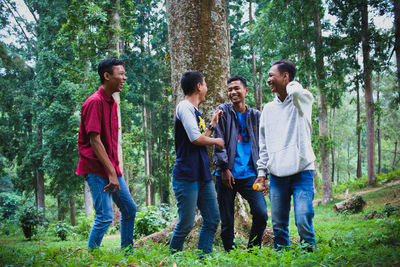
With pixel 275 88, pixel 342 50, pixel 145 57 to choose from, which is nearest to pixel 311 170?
pixel 275 88

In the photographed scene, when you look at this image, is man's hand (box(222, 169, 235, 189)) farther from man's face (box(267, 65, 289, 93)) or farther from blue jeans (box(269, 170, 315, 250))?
man's face (box(267, 65, 289, 93))

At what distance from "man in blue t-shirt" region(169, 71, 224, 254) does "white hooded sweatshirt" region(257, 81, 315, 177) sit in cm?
63

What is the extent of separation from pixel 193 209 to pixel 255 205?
0.88 m

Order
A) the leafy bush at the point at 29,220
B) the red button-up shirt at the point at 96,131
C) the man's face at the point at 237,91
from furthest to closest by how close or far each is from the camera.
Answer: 1. the leafy bush at the point at 29,220
2. the man's face at the point at 237,91
3. the red button-up shirt at the point at 96,131

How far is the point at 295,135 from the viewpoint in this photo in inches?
136

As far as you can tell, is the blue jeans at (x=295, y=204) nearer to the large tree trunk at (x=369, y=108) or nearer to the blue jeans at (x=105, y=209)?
the blue jeans at (x=105, y=209)

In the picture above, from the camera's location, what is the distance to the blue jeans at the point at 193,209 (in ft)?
11.2

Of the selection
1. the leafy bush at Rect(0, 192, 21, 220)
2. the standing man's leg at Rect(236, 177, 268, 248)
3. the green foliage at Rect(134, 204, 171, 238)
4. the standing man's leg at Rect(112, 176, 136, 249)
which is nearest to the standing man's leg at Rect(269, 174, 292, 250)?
the standing man's leg at Rect(236, 177, 268, 248)

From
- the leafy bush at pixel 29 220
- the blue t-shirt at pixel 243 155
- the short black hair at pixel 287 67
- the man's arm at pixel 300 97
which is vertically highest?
the short black hair at pixel 287 67

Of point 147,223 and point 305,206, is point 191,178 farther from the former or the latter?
point 147,223

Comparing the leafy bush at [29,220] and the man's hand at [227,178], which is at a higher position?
the man's hand at [227,178]

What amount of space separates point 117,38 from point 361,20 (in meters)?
14.1

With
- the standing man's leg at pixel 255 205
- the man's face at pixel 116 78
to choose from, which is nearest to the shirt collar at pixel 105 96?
the man's face at pixel 116 78

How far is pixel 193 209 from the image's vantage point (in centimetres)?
347
